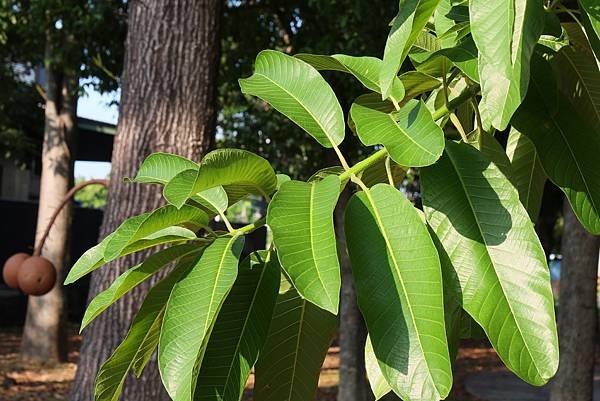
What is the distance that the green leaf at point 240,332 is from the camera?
82 cm

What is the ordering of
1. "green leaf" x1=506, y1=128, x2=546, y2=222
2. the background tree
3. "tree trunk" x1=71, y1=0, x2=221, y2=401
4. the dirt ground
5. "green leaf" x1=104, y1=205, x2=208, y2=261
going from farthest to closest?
the background tree, the dirt ground, "tree trunk" x1=71, y1=0, x2=221, y2=401, "green leaf" x1=506, y1=128, x2=546, y2=222, "green leaf" x1=104, y1=205, x2=208, y2=261

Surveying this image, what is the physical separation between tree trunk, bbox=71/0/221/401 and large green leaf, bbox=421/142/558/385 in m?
2.58

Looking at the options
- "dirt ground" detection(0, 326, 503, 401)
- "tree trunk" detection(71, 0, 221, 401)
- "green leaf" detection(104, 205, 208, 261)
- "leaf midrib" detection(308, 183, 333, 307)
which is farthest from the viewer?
"dirt ground" detection(0, 326, 503, 401)

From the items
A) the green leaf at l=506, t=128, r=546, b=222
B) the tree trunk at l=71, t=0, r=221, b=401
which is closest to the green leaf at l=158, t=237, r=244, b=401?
Answer: the green leaf at l=506, t=128, r=546, b=222

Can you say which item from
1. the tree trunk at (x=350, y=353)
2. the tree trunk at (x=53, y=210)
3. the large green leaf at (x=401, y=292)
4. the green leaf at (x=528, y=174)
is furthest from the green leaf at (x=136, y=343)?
the tree trunk at (x=53, y=210)

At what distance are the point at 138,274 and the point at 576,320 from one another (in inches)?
210

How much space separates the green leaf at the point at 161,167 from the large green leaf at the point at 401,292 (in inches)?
10.9

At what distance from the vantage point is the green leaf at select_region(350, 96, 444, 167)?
790 millimetres

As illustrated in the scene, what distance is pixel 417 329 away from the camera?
28.6 inches

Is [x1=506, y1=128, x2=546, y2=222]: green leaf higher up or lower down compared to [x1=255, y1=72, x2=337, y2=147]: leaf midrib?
lower down

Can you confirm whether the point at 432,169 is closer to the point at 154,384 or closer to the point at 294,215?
the point at 294,215

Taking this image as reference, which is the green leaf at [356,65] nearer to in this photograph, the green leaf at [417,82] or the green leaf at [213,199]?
the green leaf at [417,82]

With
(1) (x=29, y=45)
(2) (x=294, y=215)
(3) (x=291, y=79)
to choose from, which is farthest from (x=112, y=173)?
(1) (x=29, y=45)

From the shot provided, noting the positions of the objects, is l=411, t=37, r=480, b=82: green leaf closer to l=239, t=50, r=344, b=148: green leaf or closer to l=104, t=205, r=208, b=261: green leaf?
l=239, t=50, r=344, b=148: green leaf
